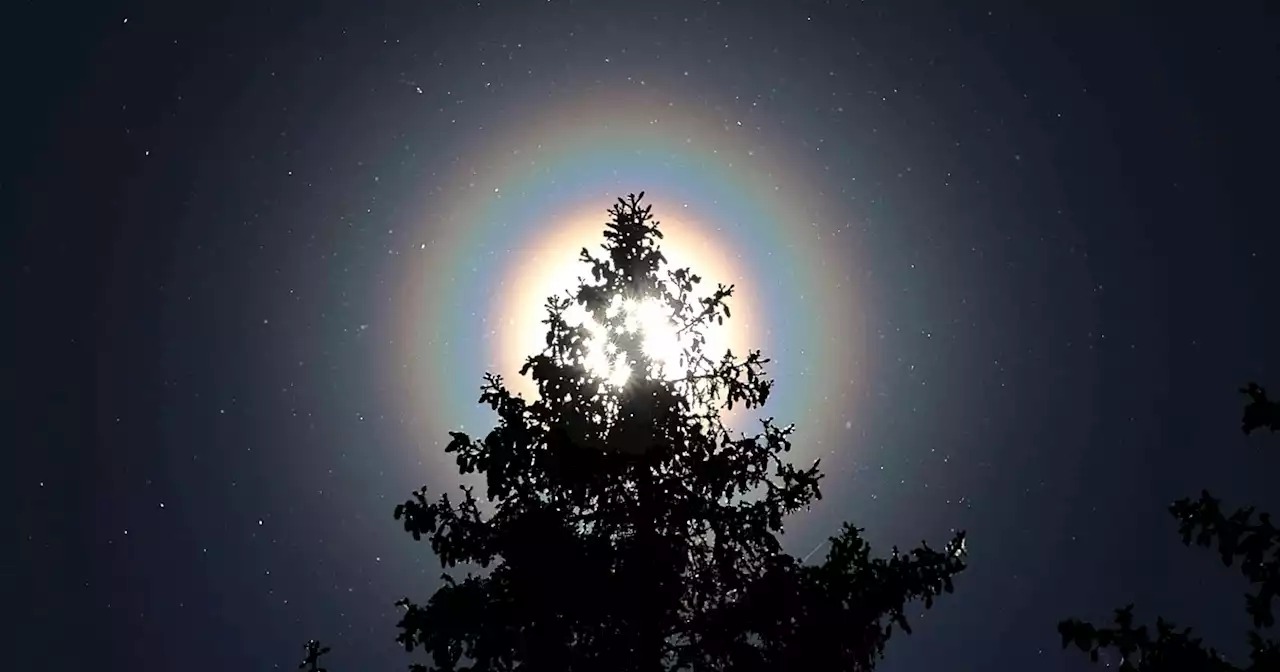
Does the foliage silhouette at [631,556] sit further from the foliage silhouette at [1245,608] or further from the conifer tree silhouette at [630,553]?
the foliage silhouette at [1245,608]

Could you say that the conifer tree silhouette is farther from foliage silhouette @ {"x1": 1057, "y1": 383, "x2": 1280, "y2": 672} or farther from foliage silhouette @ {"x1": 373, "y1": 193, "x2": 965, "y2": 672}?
foliage silhouette @ {"x1": 1057, "y1": 383, "x2": 1280, "y2": 672}

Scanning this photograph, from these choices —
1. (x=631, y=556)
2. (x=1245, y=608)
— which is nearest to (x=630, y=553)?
(x=631, y=556)

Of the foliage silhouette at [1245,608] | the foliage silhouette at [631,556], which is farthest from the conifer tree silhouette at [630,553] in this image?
the foliage silhouette at [1245,608]

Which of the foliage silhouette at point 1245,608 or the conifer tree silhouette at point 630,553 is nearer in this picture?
the foliage silhouette at point 1245,608

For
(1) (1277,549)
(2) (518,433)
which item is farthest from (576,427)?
(1) (1277,549)

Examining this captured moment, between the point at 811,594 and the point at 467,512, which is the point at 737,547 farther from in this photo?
the point at 467,512

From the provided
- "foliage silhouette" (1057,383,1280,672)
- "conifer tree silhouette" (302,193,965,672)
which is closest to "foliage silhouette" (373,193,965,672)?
"conifer tree silhouette" (302,193,965,672)

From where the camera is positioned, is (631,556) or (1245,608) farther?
(631,556)

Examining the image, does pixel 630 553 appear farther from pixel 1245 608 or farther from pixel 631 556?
pixel 1245 608

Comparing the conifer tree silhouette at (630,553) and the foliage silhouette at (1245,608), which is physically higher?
the conifer tree silhouette at (630,553)

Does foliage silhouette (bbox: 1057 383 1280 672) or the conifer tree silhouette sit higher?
the conifer tree silhouette

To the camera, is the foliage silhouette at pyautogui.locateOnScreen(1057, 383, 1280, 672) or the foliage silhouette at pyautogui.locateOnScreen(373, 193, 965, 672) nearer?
the foliage silhouette at pyautogui.locateOnScreen(1057, 383, 1280, 672)
